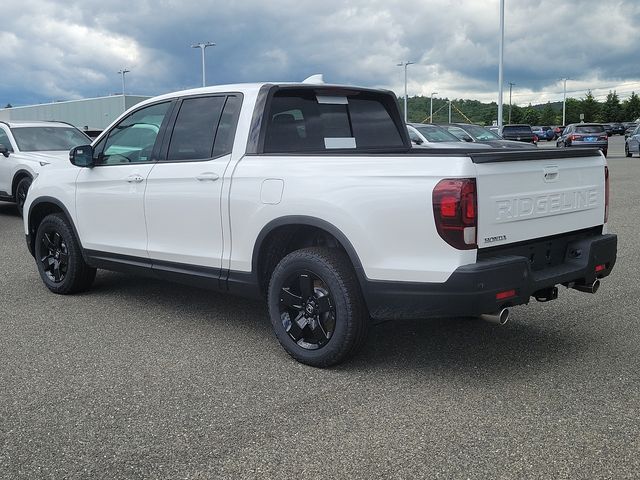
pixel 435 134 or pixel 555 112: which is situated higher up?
pixel 555 112

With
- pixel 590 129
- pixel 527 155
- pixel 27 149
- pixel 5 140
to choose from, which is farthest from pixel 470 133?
pixel 527 155

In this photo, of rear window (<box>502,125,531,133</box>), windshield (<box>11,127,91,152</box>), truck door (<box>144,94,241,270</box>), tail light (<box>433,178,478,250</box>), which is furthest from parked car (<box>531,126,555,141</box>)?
tail light (<box>433,178,478,250</box>)

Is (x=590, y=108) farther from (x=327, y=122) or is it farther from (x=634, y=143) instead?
(x=327, y=122)

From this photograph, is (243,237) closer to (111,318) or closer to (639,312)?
(111,318)

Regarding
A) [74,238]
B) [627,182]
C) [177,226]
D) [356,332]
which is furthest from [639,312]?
[627,182]

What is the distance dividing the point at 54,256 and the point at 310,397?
12.3ft

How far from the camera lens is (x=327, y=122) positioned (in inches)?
207

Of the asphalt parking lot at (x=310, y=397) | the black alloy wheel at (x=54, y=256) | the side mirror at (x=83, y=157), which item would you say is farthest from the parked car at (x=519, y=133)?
the side mirror at (x=83, y=157)

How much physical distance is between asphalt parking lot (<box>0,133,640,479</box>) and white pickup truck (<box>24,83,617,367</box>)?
0.44m

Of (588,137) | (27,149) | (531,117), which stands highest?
(531,117)

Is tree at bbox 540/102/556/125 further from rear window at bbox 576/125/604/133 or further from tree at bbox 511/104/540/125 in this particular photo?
rear window at bbox 576/125/604/133

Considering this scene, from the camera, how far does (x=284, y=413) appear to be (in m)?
3.73

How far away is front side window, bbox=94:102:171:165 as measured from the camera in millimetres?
5629

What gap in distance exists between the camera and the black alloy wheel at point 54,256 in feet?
21.5
